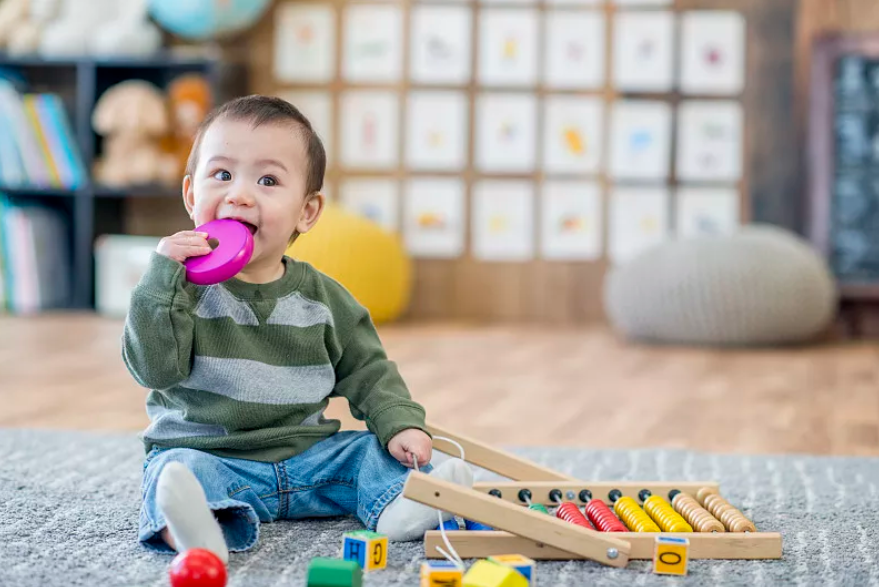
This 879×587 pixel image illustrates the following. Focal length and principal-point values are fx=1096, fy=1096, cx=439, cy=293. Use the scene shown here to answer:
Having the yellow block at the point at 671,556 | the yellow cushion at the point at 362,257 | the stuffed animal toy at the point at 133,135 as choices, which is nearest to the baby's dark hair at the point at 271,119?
the yellow block at the point at 671,556

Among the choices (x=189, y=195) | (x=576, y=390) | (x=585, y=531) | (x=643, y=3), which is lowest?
(x=576, y=390)

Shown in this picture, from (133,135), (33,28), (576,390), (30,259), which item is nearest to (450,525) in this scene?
(576,390)

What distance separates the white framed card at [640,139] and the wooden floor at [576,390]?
0.75 metres

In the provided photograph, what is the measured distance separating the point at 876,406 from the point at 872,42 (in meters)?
1.68

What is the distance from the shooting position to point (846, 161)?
330 centimetres

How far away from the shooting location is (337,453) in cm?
106

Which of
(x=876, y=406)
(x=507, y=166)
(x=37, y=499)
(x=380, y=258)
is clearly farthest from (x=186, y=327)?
(x=507, y=166)

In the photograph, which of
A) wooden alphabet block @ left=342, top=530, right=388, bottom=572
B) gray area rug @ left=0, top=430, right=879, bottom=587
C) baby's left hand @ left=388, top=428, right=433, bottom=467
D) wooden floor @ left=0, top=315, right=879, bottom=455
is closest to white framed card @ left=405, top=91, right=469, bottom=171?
wooden floor @ left=0, top=315, right=879, bottom=455

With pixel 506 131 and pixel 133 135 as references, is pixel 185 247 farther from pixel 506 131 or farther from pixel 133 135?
pixel 506 131

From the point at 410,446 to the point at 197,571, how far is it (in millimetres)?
284

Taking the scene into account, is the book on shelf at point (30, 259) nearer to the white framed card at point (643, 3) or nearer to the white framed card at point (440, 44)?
the white framed card at point (440, 44)

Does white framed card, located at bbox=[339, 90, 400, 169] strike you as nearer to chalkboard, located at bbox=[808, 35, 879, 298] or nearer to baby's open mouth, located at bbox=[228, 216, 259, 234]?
chalkboard, located at bbox=[808, 35, 879, 298]

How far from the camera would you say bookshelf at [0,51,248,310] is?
3.40 meters

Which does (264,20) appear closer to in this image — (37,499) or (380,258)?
(380,258)
